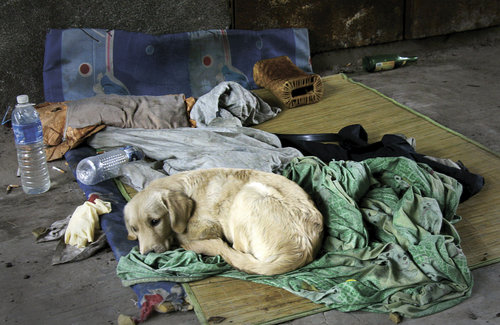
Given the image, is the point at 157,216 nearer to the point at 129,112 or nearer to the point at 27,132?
the point at 27,132

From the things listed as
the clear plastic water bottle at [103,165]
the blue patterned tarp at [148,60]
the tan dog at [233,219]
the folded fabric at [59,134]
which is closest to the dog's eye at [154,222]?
the tan dog at [233,219]

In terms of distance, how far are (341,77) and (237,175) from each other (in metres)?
3.45

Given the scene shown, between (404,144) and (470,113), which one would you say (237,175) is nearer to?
(404,144)

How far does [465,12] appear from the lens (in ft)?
24.9

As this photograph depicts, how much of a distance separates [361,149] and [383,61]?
2845 mm

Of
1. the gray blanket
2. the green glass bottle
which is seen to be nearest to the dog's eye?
the gray blanket

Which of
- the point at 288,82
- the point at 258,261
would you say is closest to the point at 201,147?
the point at 288,82

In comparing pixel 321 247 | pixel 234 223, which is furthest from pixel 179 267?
pixel 321 247

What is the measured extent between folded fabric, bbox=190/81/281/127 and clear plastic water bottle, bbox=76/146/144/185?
2.59 feet

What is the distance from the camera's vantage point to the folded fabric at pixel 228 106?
507 cm

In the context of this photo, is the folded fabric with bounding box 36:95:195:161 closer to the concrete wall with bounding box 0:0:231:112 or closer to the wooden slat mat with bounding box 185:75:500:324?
the concrete wall with bounding box 0:0:231:112

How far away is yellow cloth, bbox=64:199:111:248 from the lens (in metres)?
3.54

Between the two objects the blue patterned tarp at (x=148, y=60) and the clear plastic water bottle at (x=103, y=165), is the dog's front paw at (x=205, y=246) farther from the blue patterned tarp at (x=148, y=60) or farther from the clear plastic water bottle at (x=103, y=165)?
the blue patterned tarp at (x=148, y=60)

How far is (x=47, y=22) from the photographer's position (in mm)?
5453
